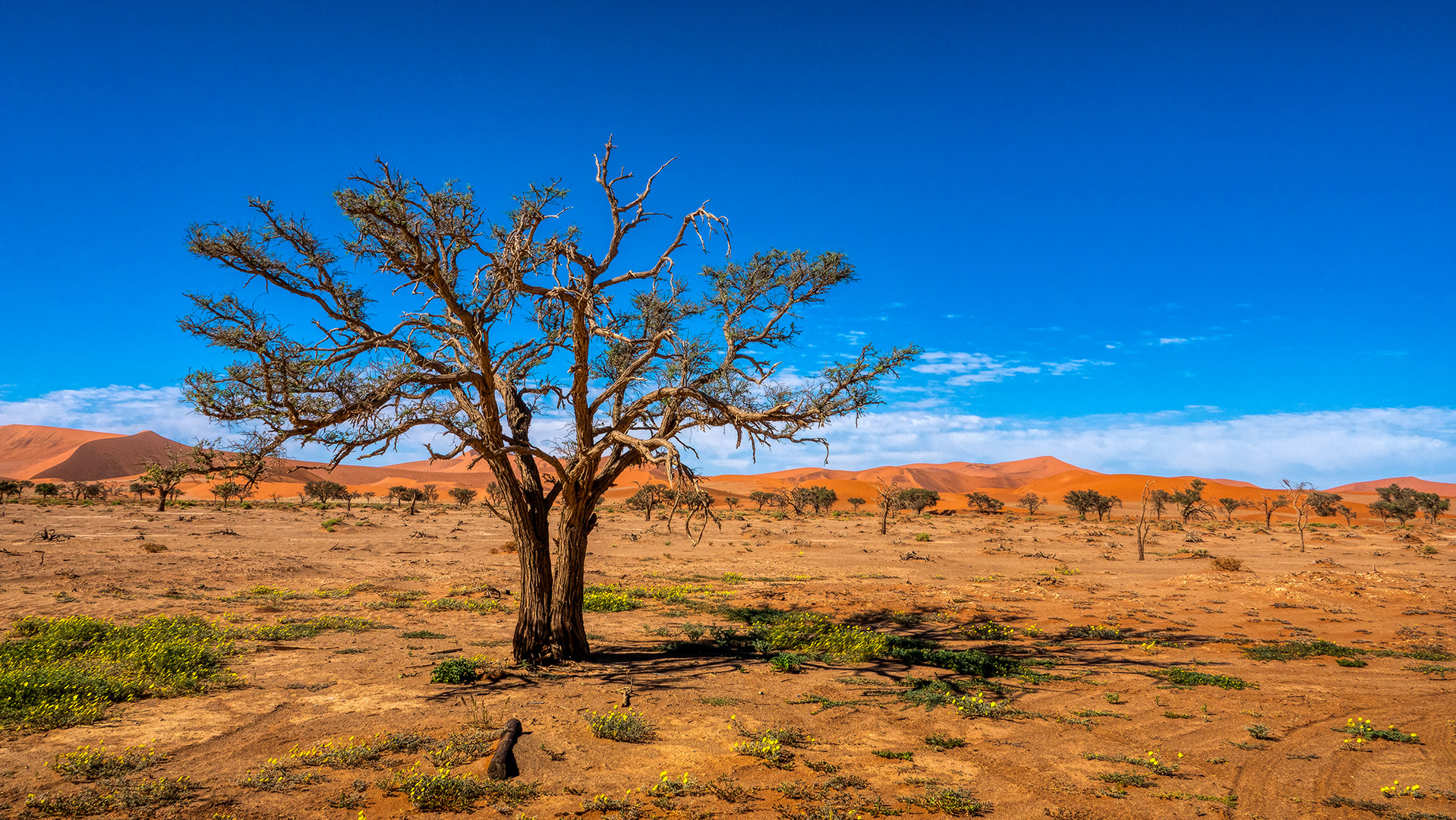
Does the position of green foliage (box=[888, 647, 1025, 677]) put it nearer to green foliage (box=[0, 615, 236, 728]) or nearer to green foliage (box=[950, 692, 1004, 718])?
green foliage (box=[950, 692, 1004, 718])

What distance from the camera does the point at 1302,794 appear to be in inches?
258

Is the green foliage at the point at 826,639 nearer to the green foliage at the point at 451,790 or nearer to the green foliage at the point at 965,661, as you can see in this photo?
the green foliage at the point at 965,661

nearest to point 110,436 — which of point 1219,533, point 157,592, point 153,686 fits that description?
point 157,592

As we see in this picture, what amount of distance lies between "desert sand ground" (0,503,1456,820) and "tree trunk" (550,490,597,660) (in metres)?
0.55

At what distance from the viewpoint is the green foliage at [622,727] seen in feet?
25.5

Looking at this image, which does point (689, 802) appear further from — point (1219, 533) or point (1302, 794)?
point (1219, 533)

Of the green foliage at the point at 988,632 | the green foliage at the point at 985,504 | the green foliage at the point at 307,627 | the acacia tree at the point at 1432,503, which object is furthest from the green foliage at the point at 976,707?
the acacia tree at the point at 1432,503

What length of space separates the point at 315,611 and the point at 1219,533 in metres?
57.3

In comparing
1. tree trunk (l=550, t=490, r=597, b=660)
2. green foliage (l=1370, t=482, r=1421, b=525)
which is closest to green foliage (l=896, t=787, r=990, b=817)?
tree trunk (l=550, t=490, r=597, b=660)

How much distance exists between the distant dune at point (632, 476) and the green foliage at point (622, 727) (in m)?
75.0

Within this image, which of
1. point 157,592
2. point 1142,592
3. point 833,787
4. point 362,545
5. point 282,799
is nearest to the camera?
point 282,799

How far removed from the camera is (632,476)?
9781cm

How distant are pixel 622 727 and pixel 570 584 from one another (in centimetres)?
394

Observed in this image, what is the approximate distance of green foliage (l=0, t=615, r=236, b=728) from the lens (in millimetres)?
8039
